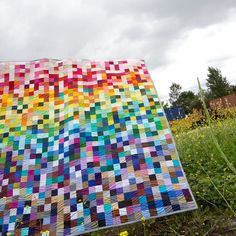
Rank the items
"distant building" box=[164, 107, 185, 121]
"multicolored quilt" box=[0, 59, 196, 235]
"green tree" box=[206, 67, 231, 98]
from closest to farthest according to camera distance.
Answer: "multicolored quilt" box=[0, 59, 196, 235] < "distant building" box=[164, 107, 185, 121] < "green tree" box=[206, 67, 231, 98]

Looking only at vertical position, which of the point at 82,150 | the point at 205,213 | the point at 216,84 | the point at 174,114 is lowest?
the point at 205,213

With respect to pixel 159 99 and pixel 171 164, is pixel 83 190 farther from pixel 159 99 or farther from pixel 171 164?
pixel 159 99

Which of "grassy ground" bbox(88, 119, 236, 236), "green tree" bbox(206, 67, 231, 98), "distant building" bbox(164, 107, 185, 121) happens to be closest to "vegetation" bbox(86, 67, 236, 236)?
"grassy ground" bbox(88, 119, 236, 236)

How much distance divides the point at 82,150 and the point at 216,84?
24.9 m

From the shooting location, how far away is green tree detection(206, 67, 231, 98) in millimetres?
24969

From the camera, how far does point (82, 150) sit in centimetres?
205

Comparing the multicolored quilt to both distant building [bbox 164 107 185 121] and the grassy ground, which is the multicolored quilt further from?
distant building [bbox 164 107 185 121]

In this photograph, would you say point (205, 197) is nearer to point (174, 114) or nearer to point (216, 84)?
point (174, 114)

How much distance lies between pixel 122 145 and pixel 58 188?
0.50 m

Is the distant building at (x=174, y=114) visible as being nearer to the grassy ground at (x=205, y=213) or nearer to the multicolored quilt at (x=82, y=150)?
the multicolored quilt at (x=82, y=150)

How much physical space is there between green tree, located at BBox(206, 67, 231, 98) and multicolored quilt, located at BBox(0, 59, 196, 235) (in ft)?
77.5

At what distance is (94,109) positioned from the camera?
93.0 inches

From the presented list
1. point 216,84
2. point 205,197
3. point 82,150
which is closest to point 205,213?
point 205,197

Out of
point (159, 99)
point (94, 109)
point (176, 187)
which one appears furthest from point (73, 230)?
point (159, 99)
